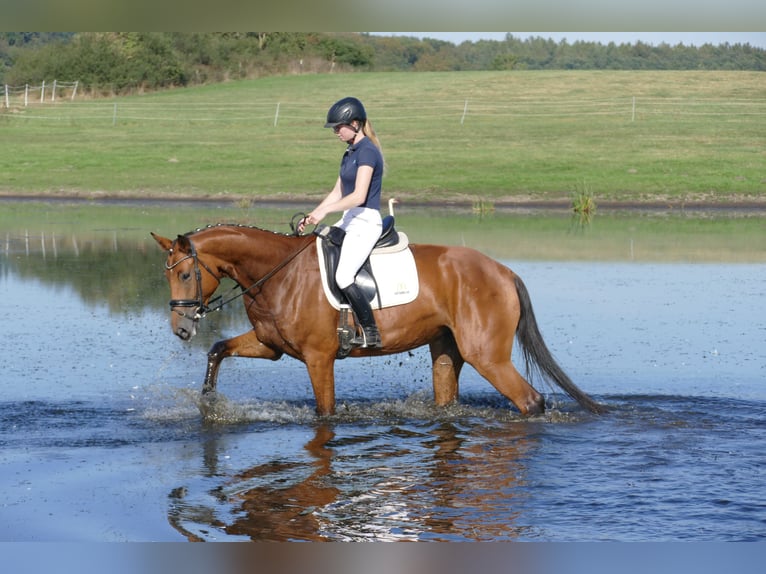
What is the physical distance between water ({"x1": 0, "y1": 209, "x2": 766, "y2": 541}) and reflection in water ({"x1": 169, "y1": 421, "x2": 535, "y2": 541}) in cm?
2

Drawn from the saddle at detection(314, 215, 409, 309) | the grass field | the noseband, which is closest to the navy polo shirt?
the saddle at detection(314, 215, 409, 309)

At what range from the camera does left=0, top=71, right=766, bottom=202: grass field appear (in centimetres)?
3158

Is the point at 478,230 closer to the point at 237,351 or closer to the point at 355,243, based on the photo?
the point at 237,351

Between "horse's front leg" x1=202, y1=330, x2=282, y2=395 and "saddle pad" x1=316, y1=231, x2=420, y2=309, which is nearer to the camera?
"saddle pad" x1=316, y1=231, x2=420, y2=309

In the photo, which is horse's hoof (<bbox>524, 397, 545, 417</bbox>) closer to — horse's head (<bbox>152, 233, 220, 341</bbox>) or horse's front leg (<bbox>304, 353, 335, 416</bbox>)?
horse's front leg (<bbox>304, 353, 335, 416</bbox>)

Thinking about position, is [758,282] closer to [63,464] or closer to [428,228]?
[428,228]

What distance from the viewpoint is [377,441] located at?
8.87 meters

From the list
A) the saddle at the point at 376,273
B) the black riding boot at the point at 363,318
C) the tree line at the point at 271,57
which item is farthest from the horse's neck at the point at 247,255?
the tree line at the point at 271,57

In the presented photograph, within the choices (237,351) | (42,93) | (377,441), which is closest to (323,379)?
(377,441)

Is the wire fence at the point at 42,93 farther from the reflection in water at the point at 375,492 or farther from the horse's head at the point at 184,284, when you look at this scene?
the reflection in water at the point at 375,492
